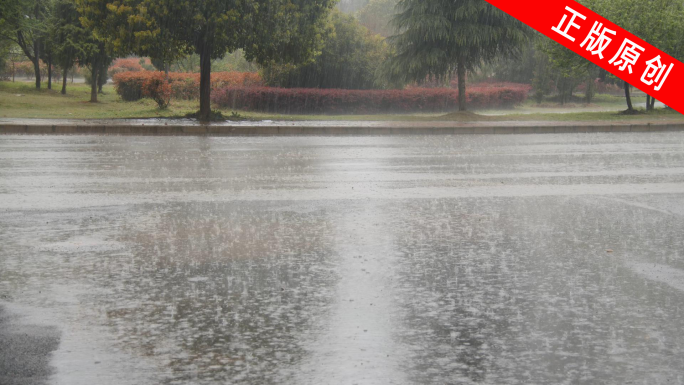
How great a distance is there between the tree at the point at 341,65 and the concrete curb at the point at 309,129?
1778 centimetres

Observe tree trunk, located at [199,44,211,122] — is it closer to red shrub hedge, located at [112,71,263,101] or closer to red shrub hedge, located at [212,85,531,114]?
red shrub hedge, located at [212,85,531,114]

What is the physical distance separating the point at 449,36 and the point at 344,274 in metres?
23.8

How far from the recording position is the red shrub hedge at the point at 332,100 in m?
34.4

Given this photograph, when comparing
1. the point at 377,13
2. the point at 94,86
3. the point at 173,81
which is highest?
the point at 377,13

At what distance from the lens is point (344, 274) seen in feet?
19.8

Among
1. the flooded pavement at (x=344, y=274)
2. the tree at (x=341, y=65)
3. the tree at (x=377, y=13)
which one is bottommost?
the flooded pavement at (x=344, y=274)

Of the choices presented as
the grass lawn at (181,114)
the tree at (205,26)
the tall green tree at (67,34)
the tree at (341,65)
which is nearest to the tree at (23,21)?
the tall green tree at (67,34)

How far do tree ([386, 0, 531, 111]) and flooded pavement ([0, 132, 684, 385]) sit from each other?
1707cm

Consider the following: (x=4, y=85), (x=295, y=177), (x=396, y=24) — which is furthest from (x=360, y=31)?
(x=295, y=177)

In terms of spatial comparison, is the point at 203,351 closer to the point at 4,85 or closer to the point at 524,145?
the point at 524,145

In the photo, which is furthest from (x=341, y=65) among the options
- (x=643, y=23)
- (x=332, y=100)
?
(x=643, y=23)

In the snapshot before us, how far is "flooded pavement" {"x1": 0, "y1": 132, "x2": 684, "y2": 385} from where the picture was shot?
4.15 m

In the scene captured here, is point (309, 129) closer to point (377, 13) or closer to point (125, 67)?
point (377, 13)

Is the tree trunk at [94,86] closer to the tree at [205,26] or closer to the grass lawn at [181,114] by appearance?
the grass lawn at [181,114]
